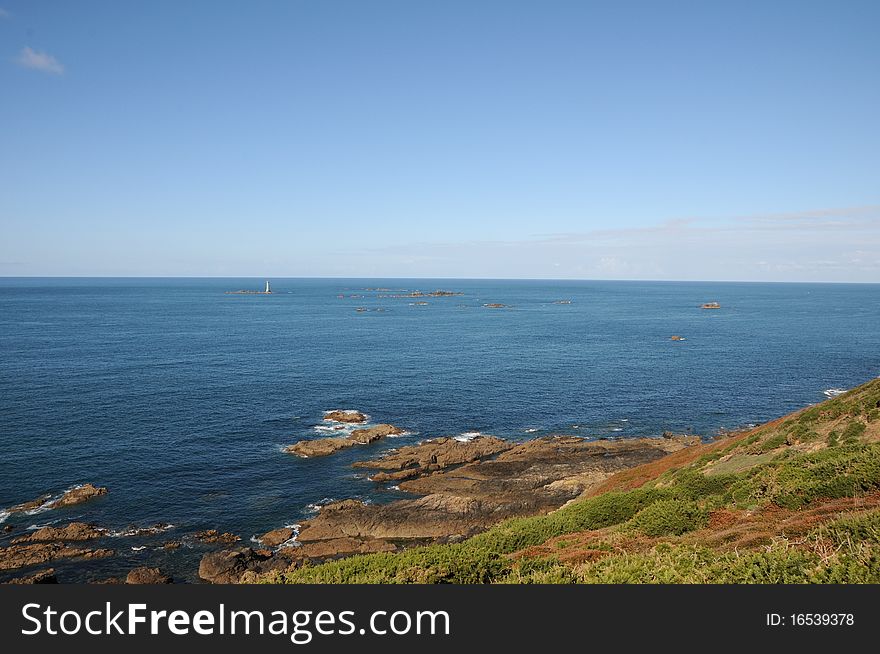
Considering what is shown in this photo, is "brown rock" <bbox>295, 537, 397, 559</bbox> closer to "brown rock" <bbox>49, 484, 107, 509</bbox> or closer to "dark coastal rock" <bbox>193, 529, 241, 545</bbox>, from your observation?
"dark coastal rock" <bbox>193, 529, 241, 545</bbox>

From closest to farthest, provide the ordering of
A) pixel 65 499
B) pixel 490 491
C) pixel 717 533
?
pixel 717 533 → pixel 65 499 → pixel 490 491

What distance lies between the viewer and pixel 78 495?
44.5 m

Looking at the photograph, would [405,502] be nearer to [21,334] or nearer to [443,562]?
[443,562]

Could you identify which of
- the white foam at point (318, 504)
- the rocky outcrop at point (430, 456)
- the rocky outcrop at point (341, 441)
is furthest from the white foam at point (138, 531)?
the rocky outcrop at point (430, 456)

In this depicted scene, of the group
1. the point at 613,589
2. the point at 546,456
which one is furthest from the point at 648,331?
the point at 613,589

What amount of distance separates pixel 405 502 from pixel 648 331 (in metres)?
133

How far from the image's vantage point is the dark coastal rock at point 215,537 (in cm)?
3909

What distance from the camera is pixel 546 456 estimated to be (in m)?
56.3

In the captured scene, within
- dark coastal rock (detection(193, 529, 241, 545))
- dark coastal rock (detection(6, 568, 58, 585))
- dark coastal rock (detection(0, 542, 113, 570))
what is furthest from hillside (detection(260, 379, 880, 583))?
dark coastal rock (detection(0, 542, 113, 570))

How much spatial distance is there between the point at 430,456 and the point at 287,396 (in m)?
32.4

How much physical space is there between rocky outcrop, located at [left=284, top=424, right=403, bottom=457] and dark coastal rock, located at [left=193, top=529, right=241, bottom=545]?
54.8ft

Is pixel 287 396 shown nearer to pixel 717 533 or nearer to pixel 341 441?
pixel 341 441

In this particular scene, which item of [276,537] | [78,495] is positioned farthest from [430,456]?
[78,495]

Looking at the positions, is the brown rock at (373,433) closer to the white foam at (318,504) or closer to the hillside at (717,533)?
the white foam at (318,504)
